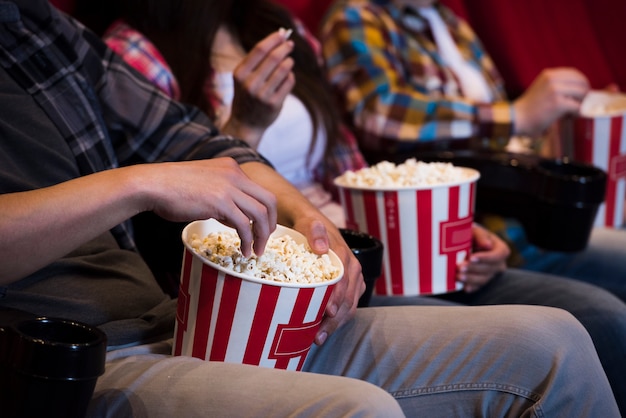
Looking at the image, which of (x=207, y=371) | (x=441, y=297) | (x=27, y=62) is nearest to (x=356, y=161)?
(x=441, y=297)

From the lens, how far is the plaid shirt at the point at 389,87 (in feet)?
6.08

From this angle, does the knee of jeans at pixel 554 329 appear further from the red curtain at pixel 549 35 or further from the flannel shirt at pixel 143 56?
the red curtain at pixel 549 35

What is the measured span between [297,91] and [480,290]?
54 cm

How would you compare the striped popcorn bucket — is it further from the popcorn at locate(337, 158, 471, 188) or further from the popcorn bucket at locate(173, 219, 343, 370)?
the popcorn bucket at locate(173, 219, 343, 370)

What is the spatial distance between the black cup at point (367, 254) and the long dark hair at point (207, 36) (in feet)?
1.55

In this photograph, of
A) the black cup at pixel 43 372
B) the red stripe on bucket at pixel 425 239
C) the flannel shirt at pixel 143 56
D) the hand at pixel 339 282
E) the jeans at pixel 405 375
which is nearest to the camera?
the black cup at pixel 43 372

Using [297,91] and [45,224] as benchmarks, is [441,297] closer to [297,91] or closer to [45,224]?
[297,91]

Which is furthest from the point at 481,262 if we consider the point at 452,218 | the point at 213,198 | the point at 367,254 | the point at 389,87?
the point at 213,198

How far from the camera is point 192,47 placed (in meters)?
1.57

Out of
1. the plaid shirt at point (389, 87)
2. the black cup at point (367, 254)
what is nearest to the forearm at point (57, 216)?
the black cup at point (367, 254)

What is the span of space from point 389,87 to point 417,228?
0.65 metres

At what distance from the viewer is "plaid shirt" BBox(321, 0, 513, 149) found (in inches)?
73.0

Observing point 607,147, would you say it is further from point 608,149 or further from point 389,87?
point 389,87

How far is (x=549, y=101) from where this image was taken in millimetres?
1852
